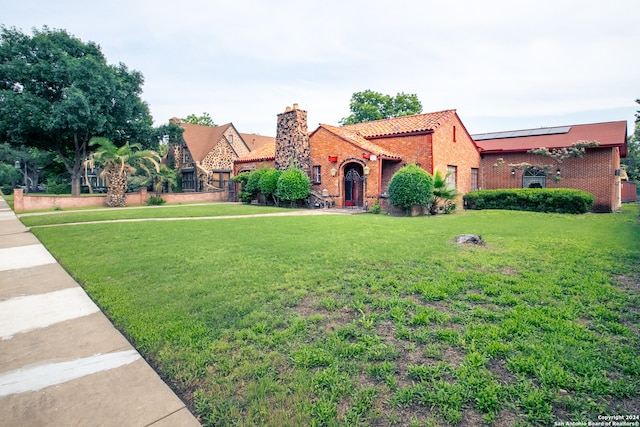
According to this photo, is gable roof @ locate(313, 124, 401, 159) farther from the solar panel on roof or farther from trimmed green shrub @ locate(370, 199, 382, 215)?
the solar panel on roof

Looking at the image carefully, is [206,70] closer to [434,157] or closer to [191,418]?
[434,157]

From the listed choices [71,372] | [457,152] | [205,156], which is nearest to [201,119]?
[205,156]

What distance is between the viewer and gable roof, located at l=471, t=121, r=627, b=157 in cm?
1919

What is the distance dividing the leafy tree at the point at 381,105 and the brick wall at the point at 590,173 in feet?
70.6

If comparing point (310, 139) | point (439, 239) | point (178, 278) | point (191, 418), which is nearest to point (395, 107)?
point (310, 139)

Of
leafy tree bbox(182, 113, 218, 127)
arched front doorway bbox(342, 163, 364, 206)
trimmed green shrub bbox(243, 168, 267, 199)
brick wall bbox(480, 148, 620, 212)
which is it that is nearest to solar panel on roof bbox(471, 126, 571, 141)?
brick wall bbox(480, 148, 620, 212)

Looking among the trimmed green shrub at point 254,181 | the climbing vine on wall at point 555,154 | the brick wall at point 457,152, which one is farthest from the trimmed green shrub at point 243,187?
the climbing vine on wall at point 555,154

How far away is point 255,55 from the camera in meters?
18.8

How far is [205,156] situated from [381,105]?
908 inches

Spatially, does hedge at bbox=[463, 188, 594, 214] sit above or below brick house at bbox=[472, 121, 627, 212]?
below

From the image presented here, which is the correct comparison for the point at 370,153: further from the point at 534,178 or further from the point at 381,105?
the point at 381,105

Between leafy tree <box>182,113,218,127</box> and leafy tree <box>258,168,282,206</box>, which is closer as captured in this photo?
leafy tree <box>258,168,282,206</box>

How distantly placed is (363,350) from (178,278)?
3.55 meters

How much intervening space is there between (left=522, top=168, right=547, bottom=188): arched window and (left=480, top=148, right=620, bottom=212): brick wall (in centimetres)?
22
